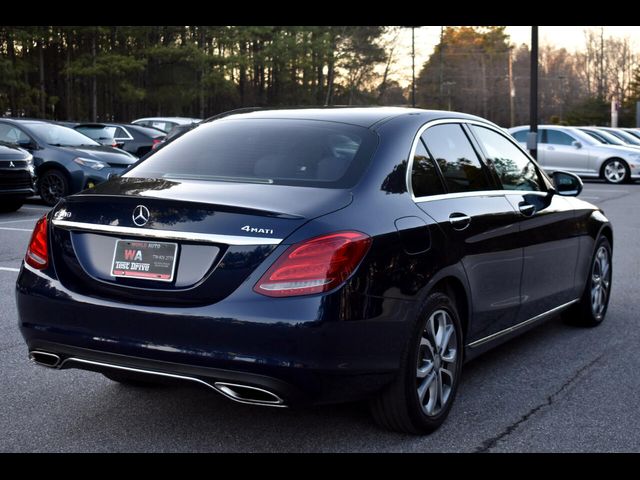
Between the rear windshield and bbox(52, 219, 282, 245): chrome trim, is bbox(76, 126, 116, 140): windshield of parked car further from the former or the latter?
bbox(52, 219, 282, 245): chrome trim

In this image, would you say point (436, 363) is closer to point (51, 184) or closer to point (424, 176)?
point (424, 176)

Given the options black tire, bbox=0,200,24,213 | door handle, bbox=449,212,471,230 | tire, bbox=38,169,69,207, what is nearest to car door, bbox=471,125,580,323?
door handle, bbox=449,212,471,230

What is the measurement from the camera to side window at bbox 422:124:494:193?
189 inches

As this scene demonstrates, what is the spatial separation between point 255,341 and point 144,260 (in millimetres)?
608

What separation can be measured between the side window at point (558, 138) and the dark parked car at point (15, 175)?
51.2 feet

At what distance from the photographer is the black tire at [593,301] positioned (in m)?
6.62

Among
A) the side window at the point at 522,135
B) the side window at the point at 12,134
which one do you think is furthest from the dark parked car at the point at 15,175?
the side window at the point at 522,135

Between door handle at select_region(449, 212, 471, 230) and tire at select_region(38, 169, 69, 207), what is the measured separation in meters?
12.4

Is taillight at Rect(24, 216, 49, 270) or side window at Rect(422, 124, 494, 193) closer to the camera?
taillight at Rect(24, 216, 49, 270)

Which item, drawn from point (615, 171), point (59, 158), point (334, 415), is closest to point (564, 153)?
point (615, 171)

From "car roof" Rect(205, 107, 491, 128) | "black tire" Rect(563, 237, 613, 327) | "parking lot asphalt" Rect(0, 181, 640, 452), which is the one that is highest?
"car roof" Rect(205, 107, 491, 128)

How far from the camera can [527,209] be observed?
18.0 ft
